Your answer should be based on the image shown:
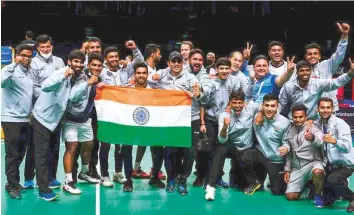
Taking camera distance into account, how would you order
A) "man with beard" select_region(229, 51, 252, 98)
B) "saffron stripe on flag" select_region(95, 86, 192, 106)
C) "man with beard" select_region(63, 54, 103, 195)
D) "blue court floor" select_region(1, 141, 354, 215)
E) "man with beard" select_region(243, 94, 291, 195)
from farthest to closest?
"man with beard" select_region(229, 51, 252, 98) < "saffron stripe on flag" select_region(95, 86, 192, 106) < "man with beard" select_region(243, 94, 291, 195) < "man with beard" select_region(63, 54, 103, 195) < "blue court floor" select_region(1, 141, 354, 215)

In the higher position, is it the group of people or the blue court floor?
the group of people

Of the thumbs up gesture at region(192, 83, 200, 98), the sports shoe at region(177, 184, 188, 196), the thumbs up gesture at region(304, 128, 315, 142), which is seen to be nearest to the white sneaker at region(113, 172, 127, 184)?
the sports shoe at region(177, 184, 188, 196)

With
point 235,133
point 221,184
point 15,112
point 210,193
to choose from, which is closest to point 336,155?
point 235,133

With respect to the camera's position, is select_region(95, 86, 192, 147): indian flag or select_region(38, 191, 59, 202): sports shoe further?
select_region(95, 86, 192, 147): indian flag

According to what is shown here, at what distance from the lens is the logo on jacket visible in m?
7.35

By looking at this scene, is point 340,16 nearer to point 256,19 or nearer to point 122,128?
point 256,19

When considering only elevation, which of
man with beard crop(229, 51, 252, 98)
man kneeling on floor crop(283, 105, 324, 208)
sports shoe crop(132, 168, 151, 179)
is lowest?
sports shoe crop(132, 168, 151, 179)

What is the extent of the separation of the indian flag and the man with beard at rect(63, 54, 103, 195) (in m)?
0.16

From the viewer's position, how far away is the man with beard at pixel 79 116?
6902 millimetres

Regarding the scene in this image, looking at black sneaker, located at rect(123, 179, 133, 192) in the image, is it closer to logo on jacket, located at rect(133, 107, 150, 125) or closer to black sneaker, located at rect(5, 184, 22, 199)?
logo on jacket, located at rect(133, 107, 150, 125)

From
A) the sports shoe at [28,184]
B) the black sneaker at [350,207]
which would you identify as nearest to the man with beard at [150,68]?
the sports shoe at [28,184]

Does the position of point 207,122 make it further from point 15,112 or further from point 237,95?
point 15,112

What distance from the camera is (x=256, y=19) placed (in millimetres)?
18188

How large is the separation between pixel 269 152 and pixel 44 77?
10.0 ft
